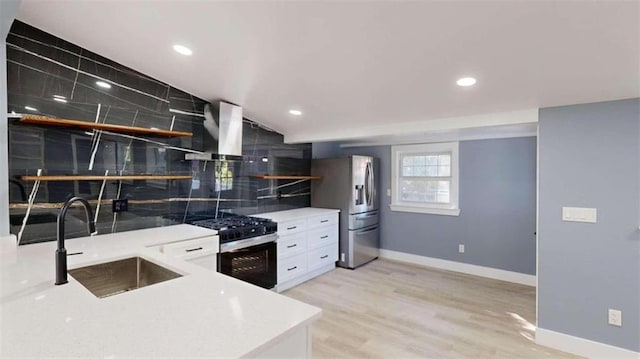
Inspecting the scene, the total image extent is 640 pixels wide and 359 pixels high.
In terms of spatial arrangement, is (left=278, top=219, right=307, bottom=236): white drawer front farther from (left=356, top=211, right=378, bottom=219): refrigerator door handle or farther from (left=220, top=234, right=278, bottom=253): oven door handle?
(left=356, top=211, right=378, bottom=219): refrigerator door handle

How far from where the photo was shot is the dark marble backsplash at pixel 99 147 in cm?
238

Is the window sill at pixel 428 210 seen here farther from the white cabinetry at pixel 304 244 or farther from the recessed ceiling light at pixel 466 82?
the recessed ceiling light at pixel 466 82

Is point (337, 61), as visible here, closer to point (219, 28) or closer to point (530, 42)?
point (219, 28)

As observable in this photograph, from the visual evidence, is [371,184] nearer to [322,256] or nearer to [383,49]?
[322,256]

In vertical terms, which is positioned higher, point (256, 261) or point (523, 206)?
point (523, 206)

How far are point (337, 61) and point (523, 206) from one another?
128 inches

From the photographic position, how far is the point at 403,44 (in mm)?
2045

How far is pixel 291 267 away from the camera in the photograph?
3844 mm

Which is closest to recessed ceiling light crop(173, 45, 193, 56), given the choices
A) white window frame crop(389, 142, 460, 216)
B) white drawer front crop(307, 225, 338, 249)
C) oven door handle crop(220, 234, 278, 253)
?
oven door handle crop(220, 234, 278, 253)

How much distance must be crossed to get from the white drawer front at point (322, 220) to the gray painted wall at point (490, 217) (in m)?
1.24

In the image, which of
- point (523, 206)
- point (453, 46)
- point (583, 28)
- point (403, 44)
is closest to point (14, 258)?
point (403, 44)

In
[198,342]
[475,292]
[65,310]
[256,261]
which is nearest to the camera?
[198,342]

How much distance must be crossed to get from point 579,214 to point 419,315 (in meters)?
1.65

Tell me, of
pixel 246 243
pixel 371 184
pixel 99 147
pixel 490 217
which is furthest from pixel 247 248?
pixel 490 217
